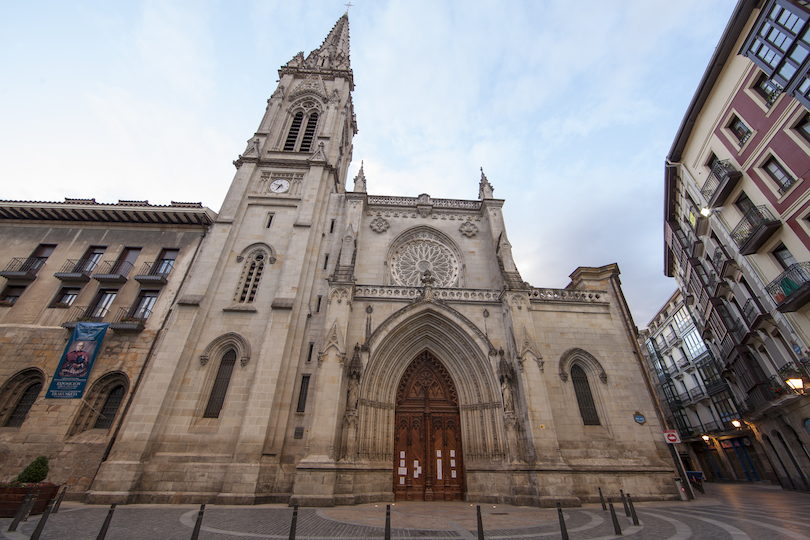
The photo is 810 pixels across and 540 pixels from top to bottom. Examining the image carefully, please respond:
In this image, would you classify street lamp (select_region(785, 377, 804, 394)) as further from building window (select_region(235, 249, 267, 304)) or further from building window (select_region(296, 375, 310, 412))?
building window (select_region(235, 249, 267, 304))

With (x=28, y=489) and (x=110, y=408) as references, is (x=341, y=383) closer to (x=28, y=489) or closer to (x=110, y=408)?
(x=28, y=489)

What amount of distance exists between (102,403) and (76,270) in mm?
7252

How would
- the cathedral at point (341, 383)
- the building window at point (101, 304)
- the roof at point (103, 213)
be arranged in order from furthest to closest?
the roof at point (103, 213) → the building window at point (101, 304) → the cathedral at point (341, 383)

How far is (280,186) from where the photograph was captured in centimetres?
1966

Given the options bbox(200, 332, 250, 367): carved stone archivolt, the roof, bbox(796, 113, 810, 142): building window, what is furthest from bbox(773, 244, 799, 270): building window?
the roof

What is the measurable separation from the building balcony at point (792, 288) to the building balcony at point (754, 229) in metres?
1.57

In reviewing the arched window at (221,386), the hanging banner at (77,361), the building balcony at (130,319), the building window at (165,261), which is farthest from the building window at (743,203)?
the hanging banner at (77,361)

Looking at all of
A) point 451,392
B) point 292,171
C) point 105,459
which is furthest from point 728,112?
point 105,459

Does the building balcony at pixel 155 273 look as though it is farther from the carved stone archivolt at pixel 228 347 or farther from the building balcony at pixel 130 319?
the carved stone archivolt at pixel 228 347

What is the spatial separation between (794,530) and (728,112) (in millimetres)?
16423

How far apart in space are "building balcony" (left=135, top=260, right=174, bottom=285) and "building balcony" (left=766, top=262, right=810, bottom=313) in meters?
26.1

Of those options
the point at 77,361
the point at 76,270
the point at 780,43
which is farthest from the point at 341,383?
the point at 780,43

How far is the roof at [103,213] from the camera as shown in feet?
58.2

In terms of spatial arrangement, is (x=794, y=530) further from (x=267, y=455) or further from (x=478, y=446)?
(x=267, y=455)
